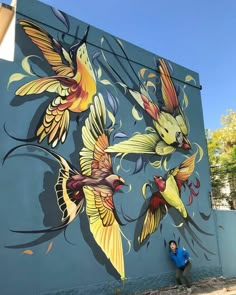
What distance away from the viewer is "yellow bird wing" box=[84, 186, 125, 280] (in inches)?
343

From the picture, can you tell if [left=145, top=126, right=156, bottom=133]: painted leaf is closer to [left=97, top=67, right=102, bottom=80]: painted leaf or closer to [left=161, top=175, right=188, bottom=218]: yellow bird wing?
[left=161, top=175, right=188, bottom=218]: yellow bird wing

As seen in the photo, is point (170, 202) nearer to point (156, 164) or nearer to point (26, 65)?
point (156, 164)

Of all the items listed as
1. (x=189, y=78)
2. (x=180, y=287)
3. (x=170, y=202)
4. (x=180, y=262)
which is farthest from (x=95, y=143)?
(x=189, y=78)

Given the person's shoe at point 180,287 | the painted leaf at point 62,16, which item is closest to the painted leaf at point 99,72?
the painted leaf at point 62,16

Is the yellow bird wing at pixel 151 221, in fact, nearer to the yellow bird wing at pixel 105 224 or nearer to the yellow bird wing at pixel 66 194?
the yellow bird wing at pixel 105 224

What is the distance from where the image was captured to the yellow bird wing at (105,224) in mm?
8711

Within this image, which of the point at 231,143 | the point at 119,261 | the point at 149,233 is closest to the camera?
the point at 119,261

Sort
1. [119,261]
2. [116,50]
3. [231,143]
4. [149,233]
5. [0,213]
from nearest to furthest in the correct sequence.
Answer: [0,213] → [119,261] → [149,233] → [116,50] → [231,143]

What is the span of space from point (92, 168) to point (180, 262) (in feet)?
11.5

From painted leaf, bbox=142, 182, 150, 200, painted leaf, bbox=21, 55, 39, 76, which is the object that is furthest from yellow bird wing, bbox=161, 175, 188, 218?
painted leaf, bbox=21, 55, 39, 76

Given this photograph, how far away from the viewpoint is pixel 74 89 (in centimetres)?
918

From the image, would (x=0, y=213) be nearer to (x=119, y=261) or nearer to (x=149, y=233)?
(x=119, y=261)

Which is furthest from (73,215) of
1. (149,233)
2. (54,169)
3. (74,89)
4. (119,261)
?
(74,89)

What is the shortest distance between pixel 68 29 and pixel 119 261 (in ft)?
19.2
